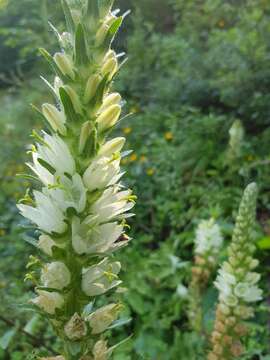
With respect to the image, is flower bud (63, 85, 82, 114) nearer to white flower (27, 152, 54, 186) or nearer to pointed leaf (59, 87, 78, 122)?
pointed leaf (59, 87, 78, 122)

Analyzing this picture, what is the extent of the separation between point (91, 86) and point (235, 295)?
1603mm

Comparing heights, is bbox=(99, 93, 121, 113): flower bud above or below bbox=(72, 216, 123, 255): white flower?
above

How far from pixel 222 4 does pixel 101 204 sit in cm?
772

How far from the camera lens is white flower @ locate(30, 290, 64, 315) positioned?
137 centimetres

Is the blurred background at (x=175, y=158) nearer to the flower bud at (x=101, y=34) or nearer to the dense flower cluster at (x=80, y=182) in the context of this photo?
the dense flower cluster at (x=80, y=182)

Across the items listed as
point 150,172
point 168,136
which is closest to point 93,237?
point 150,172

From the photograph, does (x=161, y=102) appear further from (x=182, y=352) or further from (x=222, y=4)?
(x=182, y=352)

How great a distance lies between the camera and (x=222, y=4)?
8.41 m

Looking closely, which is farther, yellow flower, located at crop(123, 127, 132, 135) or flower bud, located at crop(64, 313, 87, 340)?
yellow flower, located at crop(123, 127, 132, 135)

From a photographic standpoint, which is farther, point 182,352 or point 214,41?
point 214,41

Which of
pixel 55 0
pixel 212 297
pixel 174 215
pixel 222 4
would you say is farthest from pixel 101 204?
pixel 222 4

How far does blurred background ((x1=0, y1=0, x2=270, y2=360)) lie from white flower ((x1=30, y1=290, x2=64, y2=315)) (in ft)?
4.94

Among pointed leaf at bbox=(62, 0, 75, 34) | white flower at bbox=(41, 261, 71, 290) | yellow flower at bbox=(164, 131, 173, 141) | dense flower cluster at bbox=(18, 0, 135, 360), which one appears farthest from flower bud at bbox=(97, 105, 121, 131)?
yellow flower at bbox=(164, 131, 173, 141)

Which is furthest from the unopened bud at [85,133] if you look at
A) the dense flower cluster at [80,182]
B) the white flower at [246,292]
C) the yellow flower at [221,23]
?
the yellow flower at [221,23]
